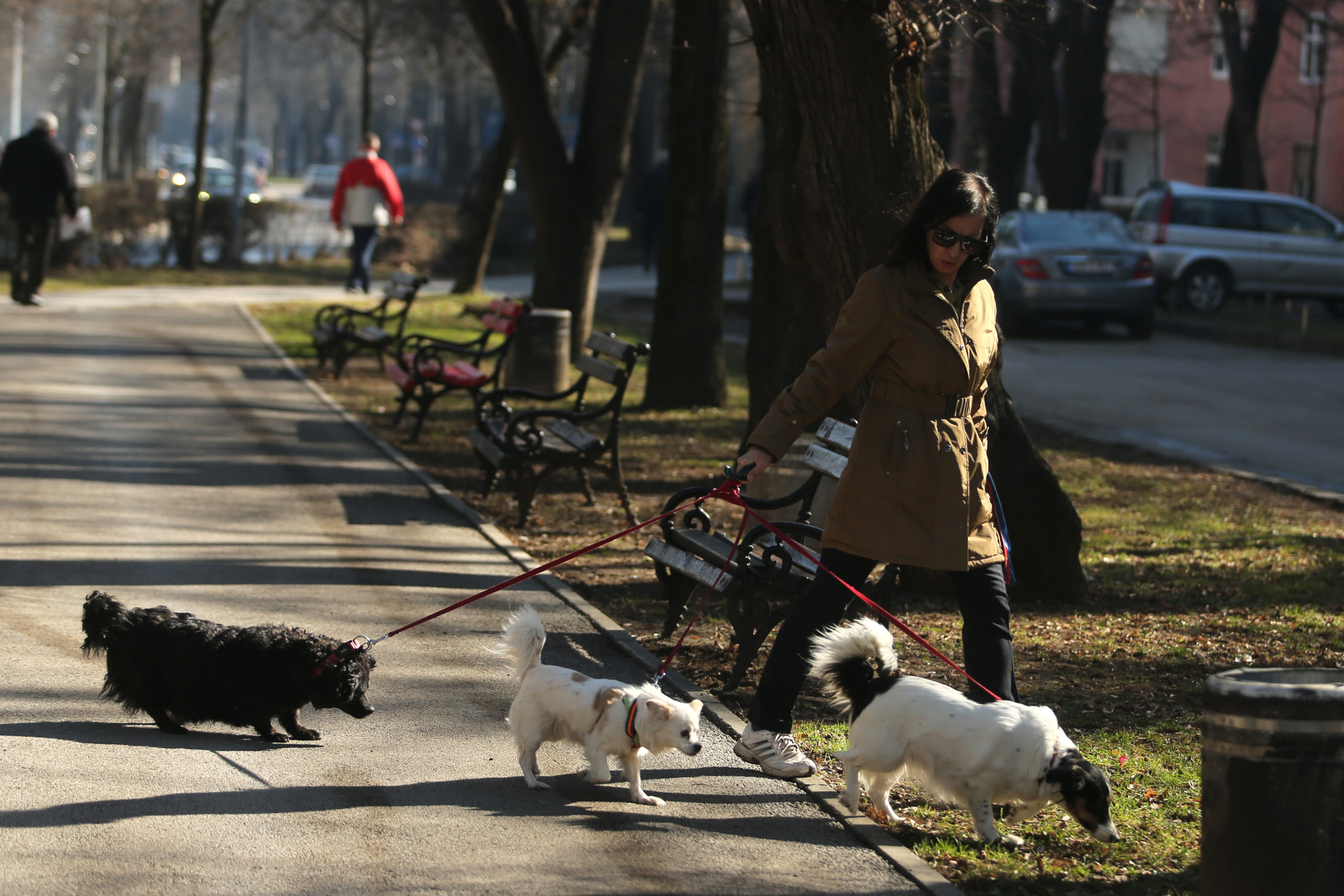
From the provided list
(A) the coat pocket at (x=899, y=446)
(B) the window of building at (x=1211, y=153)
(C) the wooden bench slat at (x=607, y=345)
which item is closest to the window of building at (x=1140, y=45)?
(B) the window of building at (x=1211, y=153)

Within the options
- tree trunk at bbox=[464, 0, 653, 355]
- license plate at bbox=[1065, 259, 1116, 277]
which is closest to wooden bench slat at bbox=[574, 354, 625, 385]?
tree trunk at bbox=[464, 0, 653, 355]

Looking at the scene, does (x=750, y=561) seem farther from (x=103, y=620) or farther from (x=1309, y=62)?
(x=1309, y=62)

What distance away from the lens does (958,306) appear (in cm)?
439

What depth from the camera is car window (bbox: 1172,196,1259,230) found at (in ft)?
77.2

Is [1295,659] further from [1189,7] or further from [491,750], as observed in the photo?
[1189,7]

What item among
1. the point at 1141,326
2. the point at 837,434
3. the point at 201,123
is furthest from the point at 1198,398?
the point at 201,123

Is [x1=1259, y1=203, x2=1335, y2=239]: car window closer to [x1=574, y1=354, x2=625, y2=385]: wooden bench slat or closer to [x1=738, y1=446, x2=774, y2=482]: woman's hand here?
[x1=574, y1=354, x2=625, y2=385]: wooden bench slat

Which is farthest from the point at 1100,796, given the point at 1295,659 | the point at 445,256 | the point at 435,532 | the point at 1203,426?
the point at 445,256

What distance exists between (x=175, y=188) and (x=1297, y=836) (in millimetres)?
30131

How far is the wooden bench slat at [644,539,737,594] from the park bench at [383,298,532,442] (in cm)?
476

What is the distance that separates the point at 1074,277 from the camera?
20062mm

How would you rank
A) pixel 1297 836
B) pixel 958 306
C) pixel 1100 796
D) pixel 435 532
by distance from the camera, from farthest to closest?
pixel 435 532
pixel 958 306
pixel 1100 796
pixel 1297 836

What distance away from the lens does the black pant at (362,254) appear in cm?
2008

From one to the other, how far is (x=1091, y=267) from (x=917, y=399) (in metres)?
16.8
